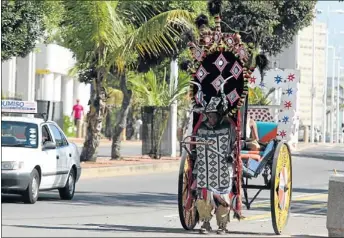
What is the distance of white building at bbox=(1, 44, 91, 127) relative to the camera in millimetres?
47625

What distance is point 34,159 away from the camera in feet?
59.9

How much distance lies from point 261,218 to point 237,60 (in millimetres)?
4276

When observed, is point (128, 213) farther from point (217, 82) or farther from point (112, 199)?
point (217, 82)

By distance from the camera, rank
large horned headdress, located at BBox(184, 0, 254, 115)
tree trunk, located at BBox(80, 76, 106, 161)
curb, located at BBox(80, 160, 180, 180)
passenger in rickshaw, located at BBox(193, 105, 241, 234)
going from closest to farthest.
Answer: passenger in rickshaw, located at BBox(193, 105, 241, 234) → large horned headdress, located at BBox(184, 0, 254, 115) → curb, located at BBox(80, 160, 180, 180) → tree trunk, located at BBox(80, 76, 106, 161)

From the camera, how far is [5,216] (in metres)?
15.6

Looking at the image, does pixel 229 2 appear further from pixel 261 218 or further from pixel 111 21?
pixel 261 218

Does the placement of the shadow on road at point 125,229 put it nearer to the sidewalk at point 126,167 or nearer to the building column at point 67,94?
the sidewalk at point 126,167

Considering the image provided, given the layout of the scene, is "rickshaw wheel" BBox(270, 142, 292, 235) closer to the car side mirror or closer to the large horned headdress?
the large horned headdress

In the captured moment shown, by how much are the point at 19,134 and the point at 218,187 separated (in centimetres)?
744

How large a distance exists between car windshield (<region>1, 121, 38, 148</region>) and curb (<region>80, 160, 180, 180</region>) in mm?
6611

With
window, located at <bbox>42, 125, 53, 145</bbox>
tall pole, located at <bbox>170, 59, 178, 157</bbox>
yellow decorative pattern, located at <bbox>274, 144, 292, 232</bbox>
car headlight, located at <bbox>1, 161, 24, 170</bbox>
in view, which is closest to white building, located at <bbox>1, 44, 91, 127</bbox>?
tall pole, located at <bbox>170, 59, 178, 157</bbox>

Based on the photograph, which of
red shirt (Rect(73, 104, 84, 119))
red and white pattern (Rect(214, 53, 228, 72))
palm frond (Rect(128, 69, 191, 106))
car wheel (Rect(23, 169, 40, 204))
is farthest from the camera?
red shirt (Rect(73, 104, 84, 119))

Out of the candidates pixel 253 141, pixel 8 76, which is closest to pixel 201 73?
pixel 253 141

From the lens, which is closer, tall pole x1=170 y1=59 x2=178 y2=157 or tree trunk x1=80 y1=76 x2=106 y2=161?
tree trunk x1=80 y1=76 x2=106 y2=161
